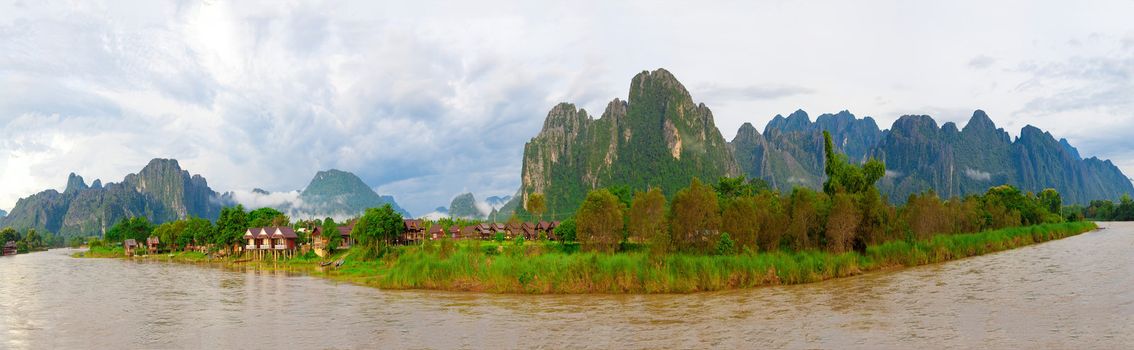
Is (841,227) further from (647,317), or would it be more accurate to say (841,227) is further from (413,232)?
(413,232)

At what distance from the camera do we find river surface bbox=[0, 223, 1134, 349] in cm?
1564

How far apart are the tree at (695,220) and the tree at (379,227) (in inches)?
1407

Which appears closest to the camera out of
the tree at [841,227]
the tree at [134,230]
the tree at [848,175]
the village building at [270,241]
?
the tree at [841,227]

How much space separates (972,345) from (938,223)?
43423mm

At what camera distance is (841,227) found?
115 feet

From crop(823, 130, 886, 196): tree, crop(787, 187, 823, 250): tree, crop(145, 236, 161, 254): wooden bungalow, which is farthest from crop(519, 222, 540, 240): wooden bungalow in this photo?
crop(145, 236, 161, 254): wooden bungalow

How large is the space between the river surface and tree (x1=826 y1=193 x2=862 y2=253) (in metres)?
3.61

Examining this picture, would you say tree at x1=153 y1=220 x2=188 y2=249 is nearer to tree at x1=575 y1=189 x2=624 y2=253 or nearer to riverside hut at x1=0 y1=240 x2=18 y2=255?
riverside hut at x1=0 y1=240 x2=18 y2=255

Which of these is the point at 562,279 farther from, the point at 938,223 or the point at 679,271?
the point at 938,223

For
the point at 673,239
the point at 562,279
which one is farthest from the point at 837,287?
the point at 562,279

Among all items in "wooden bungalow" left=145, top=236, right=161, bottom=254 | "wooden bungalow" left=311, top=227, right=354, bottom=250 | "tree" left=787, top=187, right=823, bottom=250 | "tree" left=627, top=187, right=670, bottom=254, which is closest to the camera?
"tree" left=787, top=187, right=823, bottom=250

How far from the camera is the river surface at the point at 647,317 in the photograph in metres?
15.6

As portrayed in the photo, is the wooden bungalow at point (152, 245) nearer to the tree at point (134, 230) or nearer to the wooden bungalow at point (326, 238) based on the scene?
the tree at point (134, 230)

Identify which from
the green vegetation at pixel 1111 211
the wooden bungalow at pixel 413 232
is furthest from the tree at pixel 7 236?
the green vegetation at pixel 1111 211
